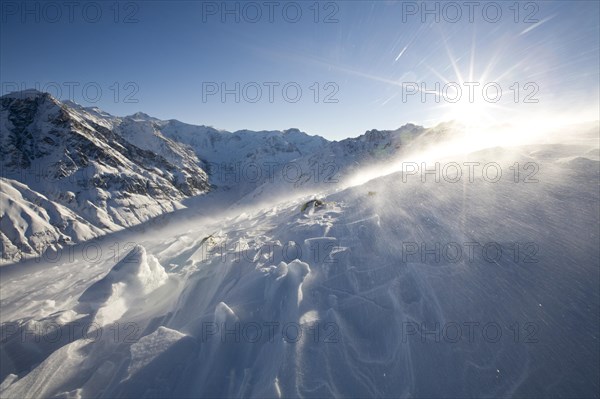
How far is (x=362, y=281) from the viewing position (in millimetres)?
6699

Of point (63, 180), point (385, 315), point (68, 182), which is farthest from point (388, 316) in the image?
point (63, 180)

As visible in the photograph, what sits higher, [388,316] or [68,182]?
[68,182]

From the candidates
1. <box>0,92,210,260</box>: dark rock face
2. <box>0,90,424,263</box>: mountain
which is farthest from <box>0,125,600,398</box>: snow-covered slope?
<box>0,92,210,260</box>: dark rock face

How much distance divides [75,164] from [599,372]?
157733 millimetres

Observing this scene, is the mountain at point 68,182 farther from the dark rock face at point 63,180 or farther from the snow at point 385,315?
the snow at point 385,315

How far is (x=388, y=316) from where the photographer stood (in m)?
5.54

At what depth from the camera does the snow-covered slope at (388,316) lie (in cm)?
434

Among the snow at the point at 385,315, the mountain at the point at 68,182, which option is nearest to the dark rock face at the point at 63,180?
the mountain at the point at 68,182

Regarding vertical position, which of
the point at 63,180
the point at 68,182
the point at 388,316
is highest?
the point at 63,180

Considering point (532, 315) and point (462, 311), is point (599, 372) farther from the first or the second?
point (462, 311)

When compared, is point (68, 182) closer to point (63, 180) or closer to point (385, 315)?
point (63, 180)

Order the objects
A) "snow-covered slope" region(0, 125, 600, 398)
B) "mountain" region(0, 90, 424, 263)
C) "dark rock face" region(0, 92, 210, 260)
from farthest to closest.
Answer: "dark rock face" region(0, 92, 210, 260)
"mountain" region(0, 90, 424, 263)
"snow-covered slope" region(0, 125, 600, 398)

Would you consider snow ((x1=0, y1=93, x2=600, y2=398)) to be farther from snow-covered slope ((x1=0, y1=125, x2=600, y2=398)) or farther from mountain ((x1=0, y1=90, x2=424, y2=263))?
mountain ((x1=0, y1=90, x2=424, y2=263))

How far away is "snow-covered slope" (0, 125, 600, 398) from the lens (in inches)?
171
